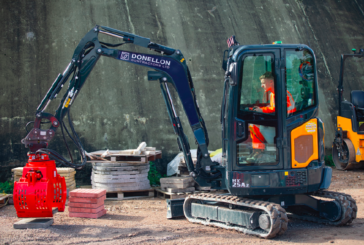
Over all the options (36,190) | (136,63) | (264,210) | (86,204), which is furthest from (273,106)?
(36,190)

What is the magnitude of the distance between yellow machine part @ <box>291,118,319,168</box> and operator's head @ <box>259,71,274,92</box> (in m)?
0.81

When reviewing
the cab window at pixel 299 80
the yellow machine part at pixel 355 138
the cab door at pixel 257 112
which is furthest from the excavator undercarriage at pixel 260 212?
the yellow machine part at pixel 355 138

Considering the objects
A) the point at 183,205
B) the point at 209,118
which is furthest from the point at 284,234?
the point at 209,118

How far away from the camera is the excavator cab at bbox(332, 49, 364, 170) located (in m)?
11.7

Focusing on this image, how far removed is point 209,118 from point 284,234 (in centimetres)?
687

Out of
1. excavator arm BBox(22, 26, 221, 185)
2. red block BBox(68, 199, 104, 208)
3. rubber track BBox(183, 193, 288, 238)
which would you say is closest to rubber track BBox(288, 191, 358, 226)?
rubber track BBox(183, 193, 288, 238)

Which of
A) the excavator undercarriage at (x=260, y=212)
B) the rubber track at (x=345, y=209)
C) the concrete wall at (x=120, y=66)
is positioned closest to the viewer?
the excavator undercarriage at (x=260, y=212)

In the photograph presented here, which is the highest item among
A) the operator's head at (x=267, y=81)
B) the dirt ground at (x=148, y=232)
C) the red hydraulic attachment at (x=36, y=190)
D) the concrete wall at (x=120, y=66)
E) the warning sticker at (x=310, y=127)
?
the concrete wall at (x=120, y=66)

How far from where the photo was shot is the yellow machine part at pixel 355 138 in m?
11.7

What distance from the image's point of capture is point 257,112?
5.71m

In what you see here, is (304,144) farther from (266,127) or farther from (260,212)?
(260,212)

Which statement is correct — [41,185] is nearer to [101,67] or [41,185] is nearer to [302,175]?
[302,175]

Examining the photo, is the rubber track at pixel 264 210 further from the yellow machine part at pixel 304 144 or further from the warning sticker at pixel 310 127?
the warning sticker at pixel 310 127

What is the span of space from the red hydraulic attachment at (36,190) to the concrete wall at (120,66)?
4.55m
